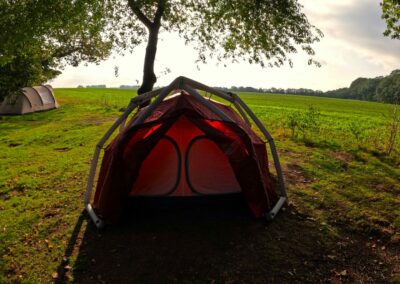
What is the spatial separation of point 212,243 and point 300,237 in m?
1.61

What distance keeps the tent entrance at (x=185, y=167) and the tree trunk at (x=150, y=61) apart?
8998mm

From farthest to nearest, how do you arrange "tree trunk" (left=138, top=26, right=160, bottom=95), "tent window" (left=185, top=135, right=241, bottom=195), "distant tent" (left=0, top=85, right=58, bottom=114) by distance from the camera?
"distant tent" (left=0, top=85, right=58, bottom=114) → "tree trunk" (left=138, top=26, right=160, bottom=95) → "tent window" (left=185, top=135, right=241, bottom=195)

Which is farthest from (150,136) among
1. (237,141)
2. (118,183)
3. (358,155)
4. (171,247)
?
(358,155)

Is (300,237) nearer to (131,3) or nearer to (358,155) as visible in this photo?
(358,155)

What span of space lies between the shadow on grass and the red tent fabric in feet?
1.38

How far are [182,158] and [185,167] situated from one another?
21 centimetres

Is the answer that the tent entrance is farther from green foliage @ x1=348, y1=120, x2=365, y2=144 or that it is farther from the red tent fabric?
green foliage @ x1=348, y1=120, x2=365, y2=144

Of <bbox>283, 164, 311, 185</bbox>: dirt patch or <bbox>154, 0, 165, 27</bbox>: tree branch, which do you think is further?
<bbox>154, 0, 165, 27</bbox>: tree branch

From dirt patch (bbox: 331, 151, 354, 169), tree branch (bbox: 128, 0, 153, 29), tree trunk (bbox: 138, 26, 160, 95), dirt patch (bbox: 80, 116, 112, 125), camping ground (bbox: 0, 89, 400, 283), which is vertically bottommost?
camping ground (bbox: 0, 89, 400, 283)

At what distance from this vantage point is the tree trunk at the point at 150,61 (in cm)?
1573

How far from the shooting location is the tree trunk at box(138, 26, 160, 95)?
1573 centimetres

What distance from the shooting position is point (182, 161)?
7820mm

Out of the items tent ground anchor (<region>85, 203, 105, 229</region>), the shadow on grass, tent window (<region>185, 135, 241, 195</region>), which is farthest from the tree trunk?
the shadow on grass

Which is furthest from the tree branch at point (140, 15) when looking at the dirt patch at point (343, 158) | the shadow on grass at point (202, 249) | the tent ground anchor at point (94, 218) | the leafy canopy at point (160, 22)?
the shadow on grass at point (202, 249)
